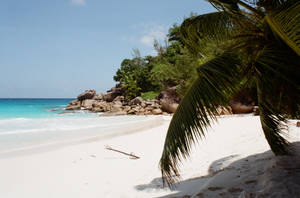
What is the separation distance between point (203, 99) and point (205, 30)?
6.55 ft

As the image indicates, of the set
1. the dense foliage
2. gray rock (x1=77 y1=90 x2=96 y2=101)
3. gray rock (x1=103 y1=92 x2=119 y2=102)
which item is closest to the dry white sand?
the dense foliage

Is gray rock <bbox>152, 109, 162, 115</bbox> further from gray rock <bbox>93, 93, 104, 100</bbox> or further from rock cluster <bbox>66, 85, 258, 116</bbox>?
gray rock <bbox>93, 93, 104, 100</bbox>

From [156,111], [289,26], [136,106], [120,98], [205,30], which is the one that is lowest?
[156,111]

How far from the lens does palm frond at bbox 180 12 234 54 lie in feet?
11.2

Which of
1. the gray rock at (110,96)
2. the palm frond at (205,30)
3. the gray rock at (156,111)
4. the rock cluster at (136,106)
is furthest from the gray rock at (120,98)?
the palm frond at (205,30)

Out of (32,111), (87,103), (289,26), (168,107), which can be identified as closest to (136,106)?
(168,107)

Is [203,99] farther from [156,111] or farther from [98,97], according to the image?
[98,97]

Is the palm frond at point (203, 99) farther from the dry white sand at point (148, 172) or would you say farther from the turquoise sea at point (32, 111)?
the turquoise sea at point (32, 111)

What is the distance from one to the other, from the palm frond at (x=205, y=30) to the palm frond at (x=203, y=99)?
163 centimetres

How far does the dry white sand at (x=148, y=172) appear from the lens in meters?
2.71

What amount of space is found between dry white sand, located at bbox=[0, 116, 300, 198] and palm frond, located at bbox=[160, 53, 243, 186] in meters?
0.86

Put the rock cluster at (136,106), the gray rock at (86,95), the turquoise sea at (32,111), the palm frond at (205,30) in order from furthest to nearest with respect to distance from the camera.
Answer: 1. the gray rock at (86,95)
2. the turquoise sea at (32,111)
3. the rock cluster at (136,106)
4. the palm frond at (205,30)

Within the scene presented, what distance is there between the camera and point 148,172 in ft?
16.3

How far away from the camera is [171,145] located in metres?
2.11
